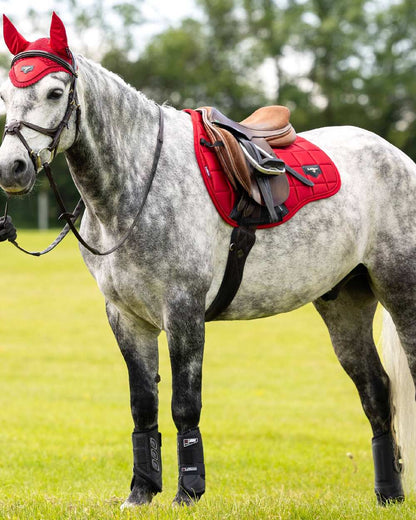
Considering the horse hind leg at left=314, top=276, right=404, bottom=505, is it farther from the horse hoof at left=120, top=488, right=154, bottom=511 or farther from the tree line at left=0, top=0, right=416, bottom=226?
the tree line at left=0, top=0, right=416, bottom=226

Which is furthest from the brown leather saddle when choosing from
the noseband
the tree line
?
the tree line

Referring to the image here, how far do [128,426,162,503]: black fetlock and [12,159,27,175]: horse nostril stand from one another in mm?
1890

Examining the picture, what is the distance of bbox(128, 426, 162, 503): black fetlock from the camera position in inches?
180

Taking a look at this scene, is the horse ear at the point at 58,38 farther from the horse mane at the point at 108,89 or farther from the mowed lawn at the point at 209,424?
the mowed lawn at the point at 209,424

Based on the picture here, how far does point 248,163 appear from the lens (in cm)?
438

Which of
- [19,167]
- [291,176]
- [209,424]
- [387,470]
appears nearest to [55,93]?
[19,167]

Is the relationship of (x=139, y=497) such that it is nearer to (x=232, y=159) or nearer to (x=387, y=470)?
(x=387, y=470)

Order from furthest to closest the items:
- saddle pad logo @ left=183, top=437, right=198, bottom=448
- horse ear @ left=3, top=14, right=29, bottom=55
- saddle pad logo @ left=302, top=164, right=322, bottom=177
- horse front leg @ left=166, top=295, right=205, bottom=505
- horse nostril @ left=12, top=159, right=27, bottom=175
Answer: saddle pad logo @ left=302, top=164, right=322, bottom=177 → saddle pad logo @ left=183, top=437, right=198, bottom=448 → horse front leg @ left=166, top=295, right=205, bottom=505 → horse ear @ left=3, top=14, right=29, bottom=55 → horse nostril @ left=12, top=159, right=27, bottom=175

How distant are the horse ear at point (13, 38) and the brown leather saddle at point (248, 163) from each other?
1141 millimetres

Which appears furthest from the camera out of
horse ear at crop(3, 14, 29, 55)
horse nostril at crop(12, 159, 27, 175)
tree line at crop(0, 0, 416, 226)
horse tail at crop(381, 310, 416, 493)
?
tree line at crop(0, 0, 416, 226)

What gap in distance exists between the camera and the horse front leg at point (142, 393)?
4.49 meters

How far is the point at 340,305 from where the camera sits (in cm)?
540

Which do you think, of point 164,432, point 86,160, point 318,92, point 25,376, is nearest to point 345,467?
point 164,432

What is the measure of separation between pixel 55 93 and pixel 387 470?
140 inches
